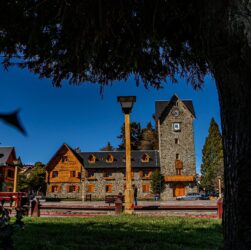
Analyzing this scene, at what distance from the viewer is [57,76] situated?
4113mm

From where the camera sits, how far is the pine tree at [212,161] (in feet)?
181

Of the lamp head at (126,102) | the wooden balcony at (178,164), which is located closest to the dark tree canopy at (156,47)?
the lamp head at (126,102)

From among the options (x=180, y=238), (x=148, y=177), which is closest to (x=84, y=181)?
Answer: (x=148, y=177)

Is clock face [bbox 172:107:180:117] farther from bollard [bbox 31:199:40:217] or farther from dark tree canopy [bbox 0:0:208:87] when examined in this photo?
dark tree canopy [bbox 0:0:208:87]

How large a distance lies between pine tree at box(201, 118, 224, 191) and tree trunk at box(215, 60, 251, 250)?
53.4 m

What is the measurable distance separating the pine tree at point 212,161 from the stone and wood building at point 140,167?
9297 mm

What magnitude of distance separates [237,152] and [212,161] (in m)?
59.0

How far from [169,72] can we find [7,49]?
2.07 meters

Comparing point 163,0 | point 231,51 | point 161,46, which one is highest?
point 163,0

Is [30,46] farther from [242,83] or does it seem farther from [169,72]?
[242,83]

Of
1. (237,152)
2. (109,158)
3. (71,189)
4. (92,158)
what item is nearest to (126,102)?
(237,152)

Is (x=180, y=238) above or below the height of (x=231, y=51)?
below

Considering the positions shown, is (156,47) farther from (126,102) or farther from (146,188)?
(146,188)

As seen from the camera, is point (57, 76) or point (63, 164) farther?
point (63, 164)
